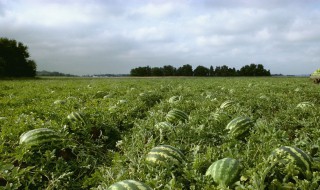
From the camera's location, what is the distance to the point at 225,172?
2.90 meters

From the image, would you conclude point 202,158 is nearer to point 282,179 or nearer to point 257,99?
point 282,179

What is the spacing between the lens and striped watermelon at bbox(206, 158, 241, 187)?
9.42 ft

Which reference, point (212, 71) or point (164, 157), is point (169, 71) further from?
point (164, 157)

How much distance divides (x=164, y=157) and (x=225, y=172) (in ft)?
2.54

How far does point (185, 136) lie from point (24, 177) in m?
2.23

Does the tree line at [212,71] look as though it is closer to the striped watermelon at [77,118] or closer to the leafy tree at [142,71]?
the leafy tree at [142,71]

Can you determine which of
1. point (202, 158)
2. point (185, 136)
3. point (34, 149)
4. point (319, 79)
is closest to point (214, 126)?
point (185, 136)

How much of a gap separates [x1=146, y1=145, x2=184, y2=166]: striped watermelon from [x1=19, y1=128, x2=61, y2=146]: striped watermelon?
1724 mm

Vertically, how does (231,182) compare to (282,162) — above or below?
below

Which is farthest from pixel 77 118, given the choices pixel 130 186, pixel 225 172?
pixel 225 172

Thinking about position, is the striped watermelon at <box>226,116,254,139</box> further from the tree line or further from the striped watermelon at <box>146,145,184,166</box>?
the tree line

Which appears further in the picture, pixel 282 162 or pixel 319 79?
pixel 319 79

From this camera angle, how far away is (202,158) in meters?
3.31

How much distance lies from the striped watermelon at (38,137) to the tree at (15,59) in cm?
4652
